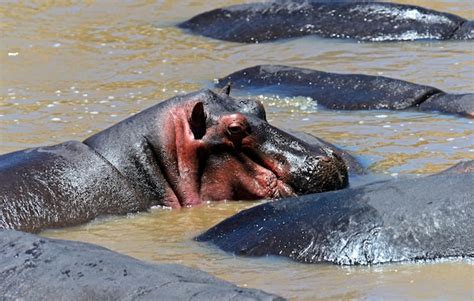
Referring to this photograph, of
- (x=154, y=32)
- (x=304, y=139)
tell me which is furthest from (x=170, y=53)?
(x=304, y=139)

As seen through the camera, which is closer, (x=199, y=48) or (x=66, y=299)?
(x=66, y=299)

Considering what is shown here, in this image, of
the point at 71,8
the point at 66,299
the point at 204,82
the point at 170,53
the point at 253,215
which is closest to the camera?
the point at 66,299

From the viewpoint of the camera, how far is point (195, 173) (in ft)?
24.6

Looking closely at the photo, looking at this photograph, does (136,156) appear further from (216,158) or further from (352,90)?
(352,90)

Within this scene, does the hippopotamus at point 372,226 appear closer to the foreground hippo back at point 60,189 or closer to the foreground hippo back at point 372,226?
the foreground hippo back at point 372,226

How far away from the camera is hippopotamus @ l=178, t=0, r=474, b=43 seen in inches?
531

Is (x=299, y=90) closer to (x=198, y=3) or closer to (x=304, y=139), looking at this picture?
(x=304, y=139)

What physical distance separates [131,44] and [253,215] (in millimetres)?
8108

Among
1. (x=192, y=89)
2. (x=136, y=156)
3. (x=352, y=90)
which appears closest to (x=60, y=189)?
(x=136, y=156)

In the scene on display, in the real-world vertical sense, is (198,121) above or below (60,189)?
above

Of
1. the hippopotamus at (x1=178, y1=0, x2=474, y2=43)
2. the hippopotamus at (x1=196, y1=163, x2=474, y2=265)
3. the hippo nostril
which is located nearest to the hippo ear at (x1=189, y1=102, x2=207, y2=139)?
the hippo nostril

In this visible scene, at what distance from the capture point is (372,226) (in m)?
5.75

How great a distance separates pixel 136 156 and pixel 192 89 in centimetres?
434

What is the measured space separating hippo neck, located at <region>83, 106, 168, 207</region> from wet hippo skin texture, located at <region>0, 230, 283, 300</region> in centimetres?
274
